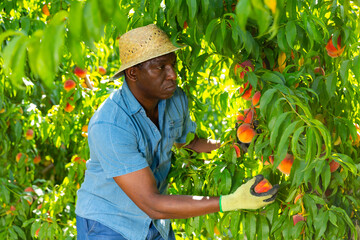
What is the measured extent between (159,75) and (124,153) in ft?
1.00

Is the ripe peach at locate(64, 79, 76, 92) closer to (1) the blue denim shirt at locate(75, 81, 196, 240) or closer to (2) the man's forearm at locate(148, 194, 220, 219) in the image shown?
(1) the blue denim shirt at locate(75, 81, 196, 240)

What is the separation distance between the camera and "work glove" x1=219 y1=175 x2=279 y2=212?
1419 millimetres

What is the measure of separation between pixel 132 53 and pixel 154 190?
1.61 feet

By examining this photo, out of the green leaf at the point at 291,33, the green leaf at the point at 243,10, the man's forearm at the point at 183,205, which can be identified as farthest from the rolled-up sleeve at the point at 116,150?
the green leaf at the point at 243,10

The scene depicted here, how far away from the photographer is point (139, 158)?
1.58m

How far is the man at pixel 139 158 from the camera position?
1.53 m

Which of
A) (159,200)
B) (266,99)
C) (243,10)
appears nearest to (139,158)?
(159,200)

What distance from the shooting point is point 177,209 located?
1522mm

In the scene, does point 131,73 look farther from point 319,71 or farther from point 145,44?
point 319,71

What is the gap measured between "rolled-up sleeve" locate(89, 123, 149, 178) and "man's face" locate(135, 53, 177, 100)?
0.58 feet

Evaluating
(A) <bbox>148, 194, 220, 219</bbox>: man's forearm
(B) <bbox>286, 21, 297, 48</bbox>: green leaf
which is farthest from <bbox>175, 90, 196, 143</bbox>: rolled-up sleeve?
(B) <bbox>286, 21, 297, 48</bbox>: green leaf

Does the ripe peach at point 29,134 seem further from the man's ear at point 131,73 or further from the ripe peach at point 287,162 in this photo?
the ripe peach at point 287,162

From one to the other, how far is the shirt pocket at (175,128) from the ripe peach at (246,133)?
0.42 metres

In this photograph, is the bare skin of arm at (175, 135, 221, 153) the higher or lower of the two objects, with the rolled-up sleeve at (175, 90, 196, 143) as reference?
lower
